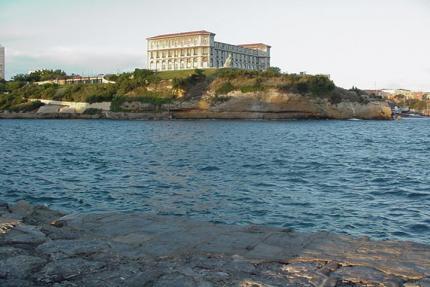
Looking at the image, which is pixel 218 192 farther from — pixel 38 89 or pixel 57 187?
pixel 38 89

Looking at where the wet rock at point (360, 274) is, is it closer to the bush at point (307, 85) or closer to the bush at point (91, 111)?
the bush at point (307, 85)

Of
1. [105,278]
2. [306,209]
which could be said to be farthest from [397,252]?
[306,209]

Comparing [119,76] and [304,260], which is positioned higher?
[119,76]

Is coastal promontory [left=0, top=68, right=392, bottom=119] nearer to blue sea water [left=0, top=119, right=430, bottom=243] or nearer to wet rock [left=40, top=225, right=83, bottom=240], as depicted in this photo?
blue sea water [left=0, top=119, right=430, bottom=243]

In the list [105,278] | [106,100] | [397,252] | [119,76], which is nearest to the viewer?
[105,278]

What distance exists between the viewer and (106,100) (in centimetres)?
11475

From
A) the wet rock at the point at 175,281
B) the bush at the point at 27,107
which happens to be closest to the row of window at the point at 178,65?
the bush at the point at 27,107

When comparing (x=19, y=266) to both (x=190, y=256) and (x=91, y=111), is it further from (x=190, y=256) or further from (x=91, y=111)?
(x=91, y=111)

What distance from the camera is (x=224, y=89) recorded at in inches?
4063

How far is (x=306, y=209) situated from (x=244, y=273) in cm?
887

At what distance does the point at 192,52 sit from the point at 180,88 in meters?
52.5

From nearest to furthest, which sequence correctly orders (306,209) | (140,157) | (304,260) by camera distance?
(304,260) → (306,209) → (140,157)

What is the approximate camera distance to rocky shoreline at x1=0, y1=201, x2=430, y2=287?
6.39m

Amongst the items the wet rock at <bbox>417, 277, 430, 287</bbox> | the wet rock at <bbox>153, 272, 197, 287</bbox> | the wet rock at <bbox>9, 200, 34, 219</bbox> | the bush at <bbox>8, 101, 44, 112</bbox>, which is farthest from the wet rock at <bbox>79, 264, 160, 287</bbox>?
the bush at <bbox>8, 101, 44, 112</bbox>
